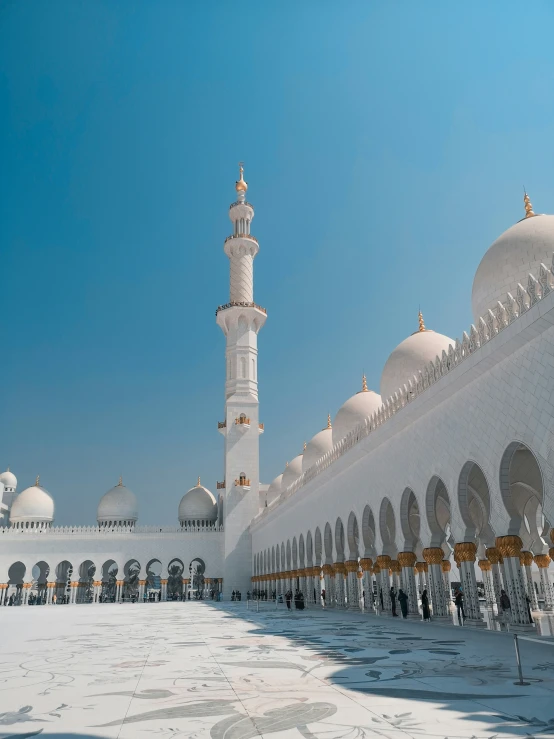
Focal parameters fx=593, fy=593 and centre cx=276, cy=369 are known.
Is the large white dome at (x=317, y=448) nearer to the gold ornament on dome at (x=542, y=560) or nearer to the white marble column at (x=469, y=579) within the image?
the gold ornament on dome at (x=542, y=560)

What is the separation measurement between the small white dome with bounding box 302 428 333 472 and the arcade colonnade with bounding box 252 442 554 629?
3.75 meters

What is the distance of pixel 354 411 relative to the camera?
66.7ft

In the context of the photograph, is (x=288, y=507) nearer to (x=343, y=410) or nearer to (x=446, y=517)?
(x=343, y=410)

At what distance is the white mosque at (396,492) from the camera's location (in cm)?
908

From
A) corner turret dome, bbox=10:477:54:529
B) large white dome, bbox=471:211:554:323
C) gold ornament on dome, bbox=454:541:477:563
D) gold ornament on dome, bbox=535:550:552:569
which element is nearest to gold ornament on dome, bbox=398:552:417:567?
gold ornament on dome, bbox=454:541:477:563

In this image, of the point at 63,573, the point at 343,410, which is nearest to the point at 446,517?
the point at 343,410

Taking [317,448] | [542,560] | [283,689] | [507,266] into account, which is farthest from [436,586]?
[317,448]

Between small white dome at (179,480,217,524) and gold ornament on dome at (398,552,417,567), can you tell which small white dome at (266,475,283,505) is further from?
gold ornament on dome at (398,552,417,567)

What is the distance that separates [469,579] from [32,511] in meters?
29.8

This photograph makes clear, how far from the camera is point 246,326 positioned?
106ft

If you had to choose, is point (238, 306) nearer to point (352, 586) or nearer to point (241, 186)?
point (241, 186)

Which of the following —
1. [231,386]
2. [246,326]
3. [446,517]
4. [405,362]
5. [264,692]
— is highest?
[246,326]

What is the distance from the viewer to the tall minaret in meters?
31.8

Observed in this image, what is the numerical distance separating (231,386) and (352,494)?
16350 mm
